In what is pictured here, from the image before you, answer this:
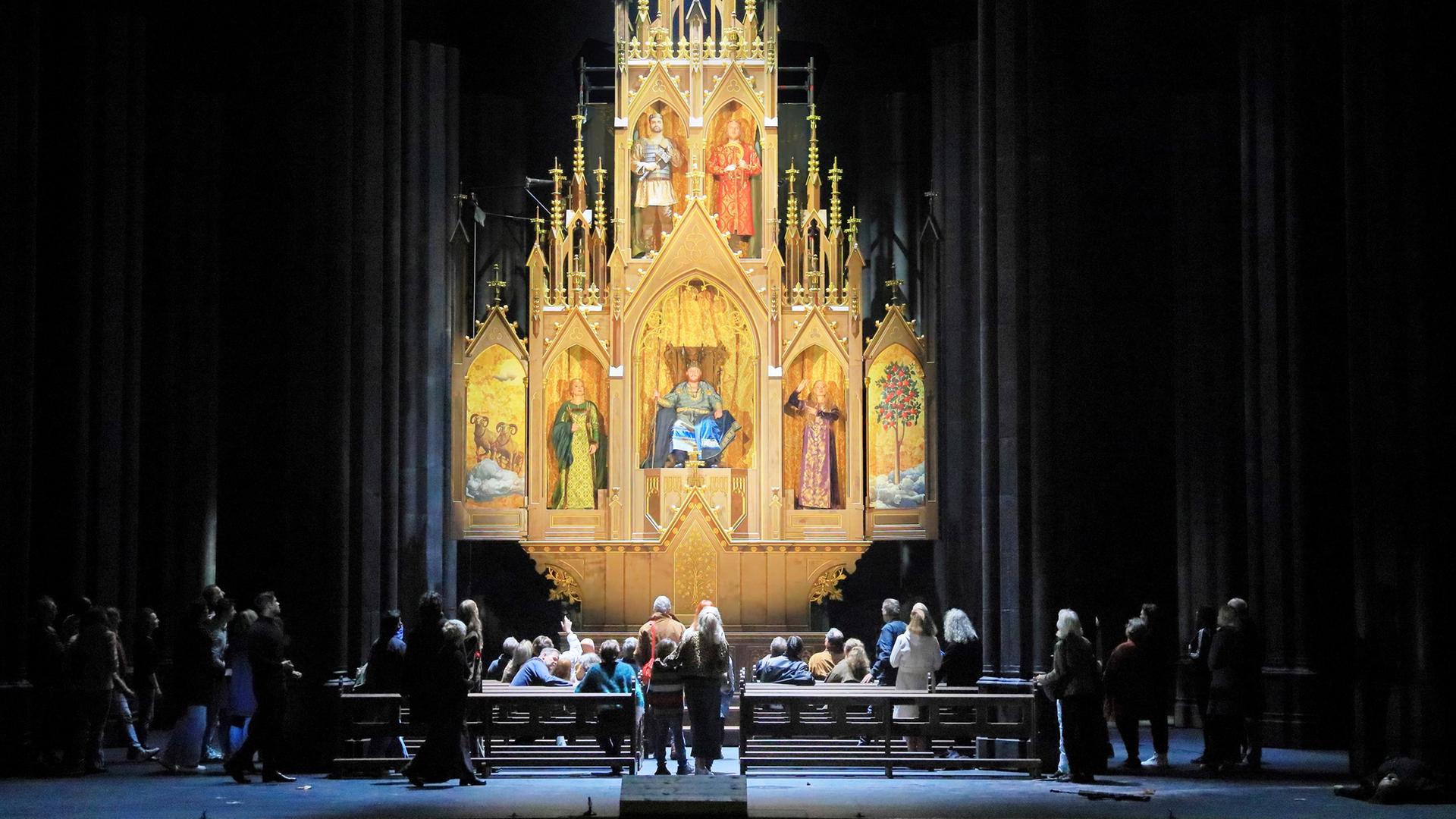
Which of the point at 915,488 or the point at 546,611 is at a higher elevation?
the point at 915,488

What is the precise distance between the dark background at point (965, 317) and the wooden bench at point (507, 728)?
1152 mm

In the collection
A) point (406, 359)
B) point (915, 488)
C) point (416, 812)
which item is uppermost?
point (406, 359)

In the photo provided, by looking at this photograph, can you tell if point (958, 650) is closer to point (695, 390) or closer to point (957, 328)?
point (957, 328)

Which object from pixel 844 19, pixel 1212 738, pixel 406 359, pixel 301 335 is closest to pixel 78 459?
pixel 301 335

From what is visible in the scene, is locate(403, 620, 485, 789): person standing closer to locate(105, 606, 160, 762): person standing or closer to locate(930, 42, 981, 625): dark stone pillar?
locate(105, 606, 160, 762): person standing

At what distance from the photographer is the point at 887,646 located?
18.7 metres

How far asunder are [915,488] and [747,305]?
11.3 feet

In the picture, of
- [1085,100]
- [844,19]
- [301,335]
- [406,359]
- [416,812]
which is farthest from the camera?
[844,19]

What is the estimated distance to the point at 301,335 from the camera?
15.8 metres

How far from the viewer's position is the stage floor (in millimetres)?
11477

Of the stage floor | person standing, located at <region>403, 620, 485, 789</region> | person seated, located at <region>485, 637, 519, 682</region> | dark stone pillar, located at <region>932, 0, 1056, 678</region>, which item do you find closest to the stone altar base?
the stage floor

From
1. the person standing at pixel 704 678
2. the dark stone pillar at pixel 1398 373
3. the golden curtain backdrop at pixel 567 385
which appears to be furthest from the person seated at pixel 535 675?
the dark stone pillar at pixel 1398 373

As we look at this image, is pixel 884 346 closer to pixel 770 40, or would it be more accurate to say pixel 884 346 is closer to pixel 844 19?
pixel 770 40

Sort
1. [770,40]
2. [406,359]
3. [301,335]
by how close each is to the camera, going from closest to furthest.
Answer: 1. [301,335]
2. [406,359]
3. [770,40]
